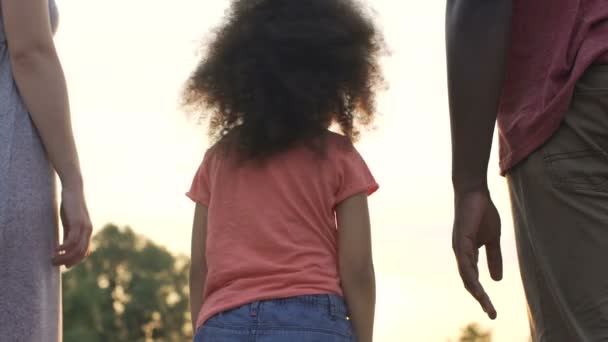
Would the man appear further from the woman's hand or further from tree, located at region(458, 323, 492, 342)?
tree, located at region(458, 323, 492, 342)

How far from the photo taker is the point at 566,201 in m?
2.40

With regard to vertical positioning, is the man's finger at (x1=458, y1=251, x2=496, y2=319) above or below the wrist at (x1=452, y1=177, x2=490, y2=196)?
below

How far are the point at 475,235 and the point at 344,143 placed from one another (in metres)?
0.73

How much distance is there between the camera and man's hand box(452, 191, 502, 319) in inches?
101

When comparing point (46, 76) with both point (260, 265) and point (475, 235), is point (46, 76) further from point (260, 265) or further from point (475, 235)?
point (475, 235)

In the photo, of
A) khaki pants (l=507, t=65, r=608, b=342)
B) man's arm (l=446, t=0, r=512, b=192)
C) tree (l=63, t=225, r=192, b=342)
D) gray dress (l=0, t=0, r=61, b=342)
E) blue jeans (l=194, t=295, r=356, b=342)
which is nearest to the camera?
khaki pants (l=507, t=65, r=608, b=342)

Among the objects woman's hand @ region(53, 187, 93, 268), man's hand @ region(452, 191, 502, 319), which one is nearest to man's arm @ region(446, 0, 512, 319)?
man's hand @ region(452, 191, 502, 319)

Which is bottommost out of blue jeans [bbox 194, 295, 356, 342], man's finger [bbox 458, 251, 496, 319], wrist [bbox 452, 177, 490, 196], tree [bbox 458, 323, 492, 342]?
tree [bbox 458, 323, 492, 342]

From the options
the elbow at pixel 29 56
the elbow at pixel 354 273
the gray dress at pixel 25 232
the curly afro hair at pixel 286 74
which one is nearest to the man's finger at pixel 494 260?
the elbow at pixel 354 273

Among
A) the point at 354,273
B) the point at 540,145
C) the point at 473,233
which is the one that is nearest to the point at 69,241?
the point at 354,273

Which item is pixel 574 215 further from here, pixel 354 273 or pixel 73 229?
pixel 73 229

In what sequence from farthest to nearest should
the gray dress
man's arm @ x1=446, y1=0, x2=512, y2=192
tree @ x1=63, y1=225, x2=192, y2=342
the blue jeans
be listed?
1. tree @ x1=63, y1=225, x2=192, y2=342
2. the blue jeans
3. the gray dress
4. man's arm @ x1=446, y1=0, x2=512, y2=192

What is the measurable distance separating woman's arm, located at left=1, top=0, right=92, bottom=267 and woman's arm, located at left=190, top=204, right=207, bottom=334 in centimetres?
56

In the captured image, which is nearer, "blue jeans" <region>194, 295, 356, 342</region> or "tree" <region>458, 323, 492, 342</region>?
"blue jeans" <region>194, 295, 356, 342</region>
